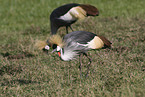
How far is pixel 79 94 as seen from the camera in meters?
3.97

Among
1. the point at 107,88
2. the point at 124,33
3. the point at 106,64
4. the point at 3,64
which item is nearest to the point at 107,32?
the point at 124,33

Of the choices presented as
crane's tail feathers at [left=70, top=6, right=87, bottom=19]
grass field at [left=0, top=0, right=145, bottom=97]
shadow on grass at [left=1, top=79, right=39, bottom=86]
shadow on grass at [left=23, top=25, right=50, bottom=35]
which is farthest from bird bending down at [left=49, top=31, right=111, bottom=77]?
shadow on grass at [left=23, top=25, right=50, bottom=35]

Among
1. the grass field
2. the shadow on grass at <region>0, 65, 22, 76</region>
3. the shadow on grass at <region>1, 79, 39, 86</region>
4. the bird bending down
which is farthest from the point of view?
the shadow on grass at <region>0, 65, 22, 76</region>

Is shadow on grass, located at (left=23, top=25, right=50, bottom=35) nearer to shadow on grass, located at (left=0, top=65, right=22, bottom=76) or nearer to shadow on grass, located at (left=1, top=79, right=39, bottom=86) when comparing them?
shadow on grass, located at (left=0, top=65, right=22, bottom=76)

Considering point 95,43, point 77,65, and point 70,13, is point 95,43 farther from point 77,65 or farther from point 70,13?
point 70,13

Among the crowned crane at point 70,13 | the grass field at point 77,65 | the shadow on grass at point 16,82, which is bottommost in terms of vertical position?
the shadow on grass at point 16,82

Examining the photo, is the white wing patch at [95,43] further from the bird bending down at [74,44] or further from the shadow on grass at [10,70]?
the shadow on grass at [10,70]

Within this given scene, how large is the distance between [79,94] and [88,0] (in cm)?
1035

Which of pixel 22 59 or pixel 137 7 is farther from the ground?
pixel 137 7

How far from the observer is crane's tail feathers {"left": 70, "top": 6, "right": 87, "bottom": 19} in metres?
7.14

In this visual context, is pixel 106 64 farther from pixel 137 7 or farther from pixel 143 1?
pixel 143 1

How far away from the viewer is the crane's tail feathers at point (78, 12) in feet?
23.4

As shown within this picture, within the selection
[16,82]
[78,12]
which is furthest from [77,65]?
[78,12]

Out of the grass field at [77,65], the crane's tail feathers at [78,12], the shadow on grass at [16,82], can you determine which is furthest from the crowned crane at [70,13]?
the shadow on grass at [16,82]
